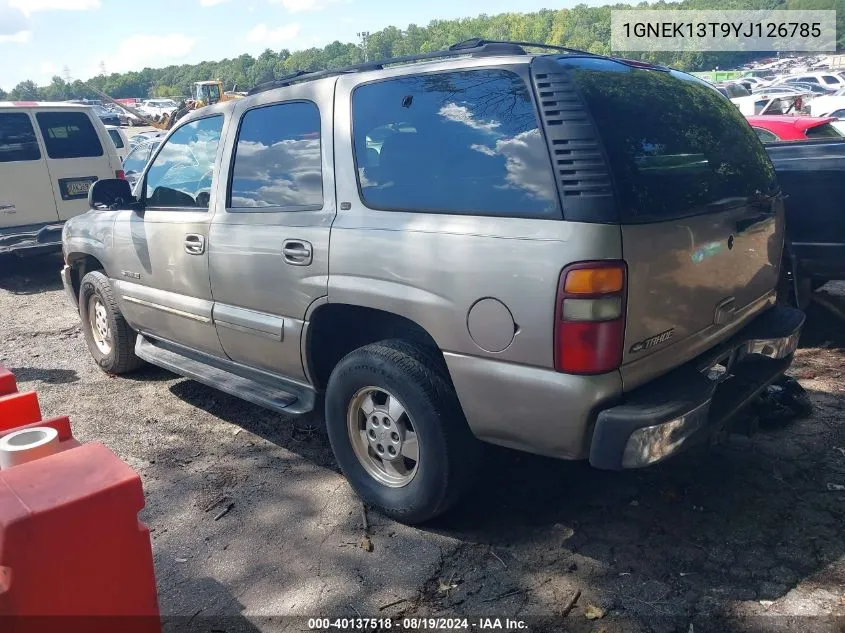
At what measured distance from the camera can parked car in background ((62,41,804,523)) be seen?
2564 millimetres

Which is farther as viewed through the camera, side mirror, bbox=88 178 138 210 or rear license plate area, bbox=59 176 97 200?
rear license plate area, bbox=59 176 97 200

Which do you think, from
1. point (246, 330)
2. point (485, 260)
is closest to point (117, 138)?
point (246, 330)

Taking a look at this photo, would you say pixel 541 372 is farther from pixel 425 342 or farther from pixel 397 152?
pixel 397 152

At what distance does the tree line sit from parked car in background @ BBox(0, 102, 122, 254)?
82.6 metres

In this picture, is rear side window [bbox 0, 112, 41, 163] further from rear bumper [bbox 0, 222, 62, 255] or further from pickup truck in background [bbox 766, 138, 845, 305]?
pickup truck in background [bbox 766, 138, 845, 305]

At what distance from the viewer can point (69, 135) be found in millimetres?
9070

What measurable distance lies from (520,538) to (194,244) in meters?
2.40

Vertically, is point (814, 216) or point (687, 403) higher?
point (814, 216)

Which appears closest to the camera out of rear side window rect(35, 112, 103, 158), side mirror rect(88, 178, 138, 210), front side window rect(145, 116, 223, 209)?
front side window rect(145, 116, 223, 209)

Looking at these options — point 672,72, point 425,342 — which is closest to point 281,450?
point 425,342

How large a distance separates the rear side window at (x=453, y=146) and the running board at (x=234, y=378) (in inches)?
45.4

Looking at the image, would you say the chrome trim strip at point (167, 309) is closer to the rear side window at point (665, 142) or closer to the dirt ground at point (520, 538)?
the dirt ground at point (520, 538)

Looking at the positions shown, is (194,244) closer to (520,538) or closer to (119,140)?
(520,538)

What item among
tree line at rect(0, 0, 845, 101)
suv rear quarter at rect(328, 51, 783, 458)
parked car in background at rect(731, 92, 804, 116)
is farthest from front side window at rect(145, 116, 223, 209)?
tree line at rect(0, 0, 845, 101)
